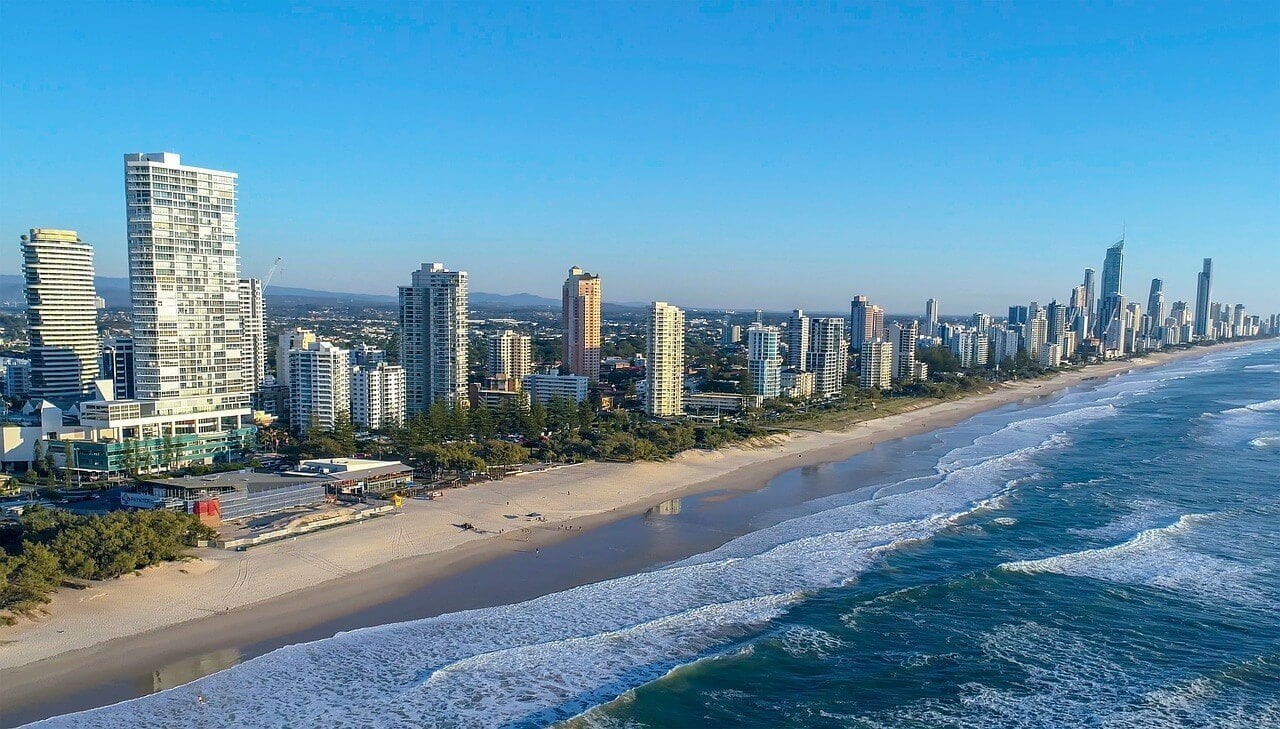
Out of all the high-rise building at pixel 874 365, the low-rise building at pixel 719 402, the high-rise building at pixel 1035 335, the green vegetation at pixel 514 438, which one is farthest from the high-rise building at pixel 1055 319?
the green vegetation at pixel 514 438

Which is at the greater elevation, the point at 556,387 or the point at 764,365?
the point at 764,365

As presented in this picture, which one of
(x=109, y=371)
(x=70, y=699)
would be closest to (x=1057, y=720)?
(x=70, y=699)

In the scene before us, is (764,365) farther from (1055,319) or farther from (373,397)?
(1055,319)

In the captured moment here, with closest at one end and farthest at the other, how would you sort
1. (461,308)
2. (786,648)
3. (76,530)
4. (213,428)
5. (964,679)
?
(964,679) < (786,648) < (76,530) < (213,428) < (461,308)

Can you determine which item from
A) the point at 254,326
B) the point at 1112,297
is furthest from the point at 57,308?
the point at 1112,297

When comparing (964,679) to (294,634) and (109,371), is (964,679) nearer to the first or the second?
(294,634)

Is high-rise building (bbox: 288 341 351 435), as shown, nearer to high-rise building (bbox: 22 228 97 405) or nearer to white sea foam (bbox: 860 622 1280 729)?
high-rise building (bbox: 22 228 97 405)

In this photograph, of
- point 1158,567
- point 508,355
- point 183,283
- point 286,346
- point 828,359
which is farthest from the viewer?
point 828,359
